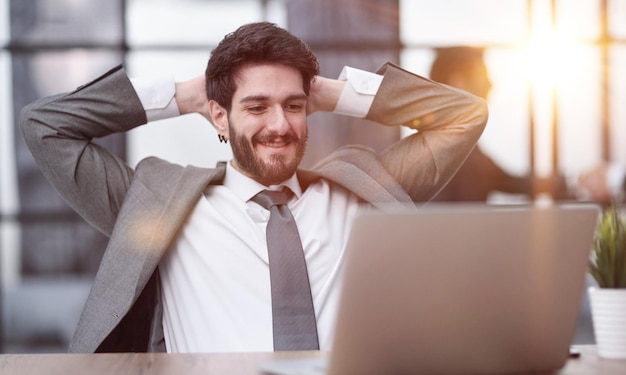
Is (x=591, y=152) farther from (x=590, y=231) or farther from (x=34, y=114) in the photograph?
(x=590, y=231)

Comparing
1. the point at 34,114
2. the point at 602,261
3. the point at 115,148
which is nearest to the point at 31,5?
the point at 115,148

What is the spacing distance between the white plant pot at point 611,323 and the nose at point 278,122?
1020 millimetres

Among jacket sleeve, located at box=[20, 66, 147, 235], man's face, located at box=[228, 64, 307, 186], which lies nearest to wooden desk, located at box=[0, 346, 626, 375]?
jacket sleeve, located at box=[20, 66, 147, 235]

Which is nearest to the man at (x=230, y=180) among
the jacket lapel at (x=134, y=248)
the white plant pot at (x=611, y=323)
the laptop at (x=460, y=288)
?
the jacket lapel at (x=134, y=248)

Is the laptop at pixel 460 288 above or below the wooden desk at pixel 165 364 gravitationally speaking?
above

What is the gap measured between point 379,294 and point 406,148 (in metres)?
1.41

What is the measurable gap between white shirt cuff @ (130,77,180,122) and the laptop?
1269mm

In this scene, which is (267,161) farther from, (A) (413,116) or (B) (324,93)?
(A) (413,116)

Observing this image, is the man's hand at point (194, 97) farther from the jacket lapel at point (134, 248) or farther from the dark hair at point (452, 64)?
the dark hair at point (452, 64)

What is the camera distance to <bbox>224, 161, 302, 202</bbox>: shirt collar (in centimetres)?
231

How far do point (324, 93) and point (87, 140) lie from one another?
667 millimetres

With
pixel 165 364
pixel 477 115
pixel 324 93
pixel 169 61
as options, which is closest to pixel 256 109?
pixel 324 93

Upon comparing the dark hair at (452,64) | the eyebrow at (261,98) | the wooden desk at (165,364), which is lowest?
the wooden desk at (165,364)

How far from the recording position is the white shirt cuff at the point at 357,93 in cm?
247
